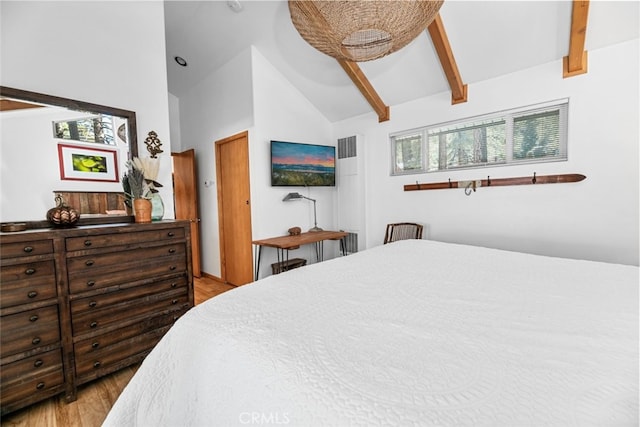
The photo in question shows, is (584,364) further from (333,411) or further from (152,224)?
(152,224)

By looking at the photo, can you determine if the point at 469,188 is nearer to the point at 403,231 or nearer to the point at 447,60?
the point at 403,231

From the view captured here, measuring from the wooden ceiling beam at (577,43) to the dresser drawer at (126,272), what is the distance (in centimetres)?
342

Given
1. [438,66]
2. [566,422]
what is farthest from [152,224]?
[438,66]

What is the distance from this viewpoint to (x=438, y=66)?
277 cm

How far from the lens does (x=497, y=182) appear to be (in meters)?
2.66

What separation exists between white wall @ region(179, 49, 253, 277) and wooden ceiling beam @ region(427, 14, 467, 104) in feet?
6.69

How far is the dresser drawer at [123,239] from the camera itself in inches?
63.7

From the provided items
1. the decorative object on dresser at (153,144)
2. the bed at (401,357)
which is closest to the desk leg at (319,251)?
the decorative object on dresser at (153,144)

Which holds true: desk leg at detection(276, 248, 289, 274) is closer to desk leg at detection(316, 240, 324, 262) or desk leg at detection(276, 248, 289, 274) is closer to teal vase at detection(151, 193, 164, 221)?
desk leg at detection(316, 240, 324, 262)

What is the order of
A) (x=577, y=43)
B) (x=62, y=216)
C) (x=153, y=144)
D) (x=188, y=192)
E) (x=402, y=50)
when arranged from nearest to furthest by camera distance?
(x=62, y=216) → (x=577, y=43) → (x=153, y=144) → (x=402, y=50) → (x=188, y=192)

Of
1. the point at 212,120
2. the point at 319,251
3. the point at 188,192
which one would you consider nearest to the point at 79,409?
the point at 319,251

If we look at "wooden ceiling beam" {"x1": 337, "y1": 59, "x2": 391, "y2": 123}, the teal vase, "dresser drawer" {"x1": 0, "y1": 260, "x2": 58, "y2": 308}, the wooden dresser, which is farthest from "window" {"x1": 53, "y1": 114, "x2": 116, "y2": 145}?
"wooden ceiling beam" {"x1": 337, "y1": 59, "x2": 391, "y2": 123}

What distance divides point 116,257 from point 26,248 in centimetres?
41

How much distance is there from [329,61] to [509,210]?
249 centimetres
